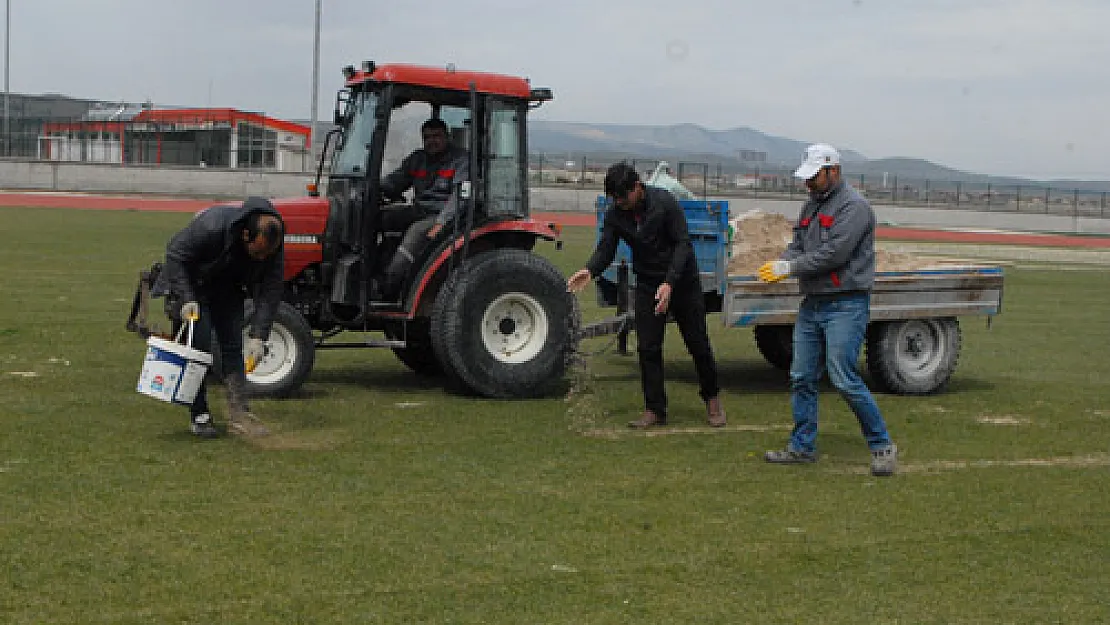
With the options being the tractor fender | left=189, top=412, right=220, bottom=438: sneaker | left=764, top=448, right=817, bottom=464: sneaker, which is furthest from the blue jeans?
left=189, top=412, right=220, bottom=438: sneaker

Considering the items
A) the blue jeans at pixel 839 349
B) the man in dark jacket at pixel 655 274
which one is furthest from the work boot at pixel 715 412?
the blue jeans at pixel 839 349

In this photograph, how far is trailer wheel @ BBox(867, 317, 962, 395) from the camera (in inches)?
416

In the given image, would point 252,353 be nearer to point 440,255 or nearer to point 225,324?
point 225,324

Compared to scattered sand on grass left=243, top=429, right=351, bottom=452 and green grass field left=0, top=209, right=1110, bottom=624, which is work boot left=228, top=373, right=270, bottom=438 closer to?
scattered sand on grass left=243, top=429, right=351, bottom=452

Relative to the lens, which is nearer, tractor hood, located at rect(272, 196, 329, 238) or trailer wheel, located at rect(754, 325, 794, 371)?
tractor hood, located at rect(272, 196, 329, 238)

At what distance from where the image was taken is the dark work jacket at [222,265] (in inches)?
309

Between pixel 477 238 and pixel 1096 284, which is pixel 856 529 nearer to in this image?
pixel 477 238

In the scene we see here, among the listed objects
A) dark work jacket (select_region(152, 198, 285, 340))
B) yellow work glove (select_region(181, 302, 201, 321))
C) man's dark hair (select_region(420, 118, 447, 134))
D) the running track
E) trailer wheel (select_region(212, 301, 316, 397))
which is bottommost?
trailer wheel (select_region(212, 301, 316, 397))

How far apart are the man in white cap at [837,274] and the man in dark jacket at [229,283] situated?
9.55 ft

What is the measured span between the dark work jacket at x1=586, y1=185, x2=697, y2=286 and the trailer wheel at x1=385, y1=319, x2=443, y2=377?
5.51 ft

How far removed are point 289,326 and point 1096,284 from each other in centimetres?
1913

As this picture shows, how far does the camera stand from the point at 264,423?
854cm

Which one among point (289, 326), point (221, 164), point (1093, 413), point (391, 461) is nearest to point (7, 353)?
point (289, 326)

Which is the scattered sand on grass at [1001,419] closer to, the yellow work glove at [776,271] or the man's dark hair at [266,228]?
the yellow work glove at [776,271]
